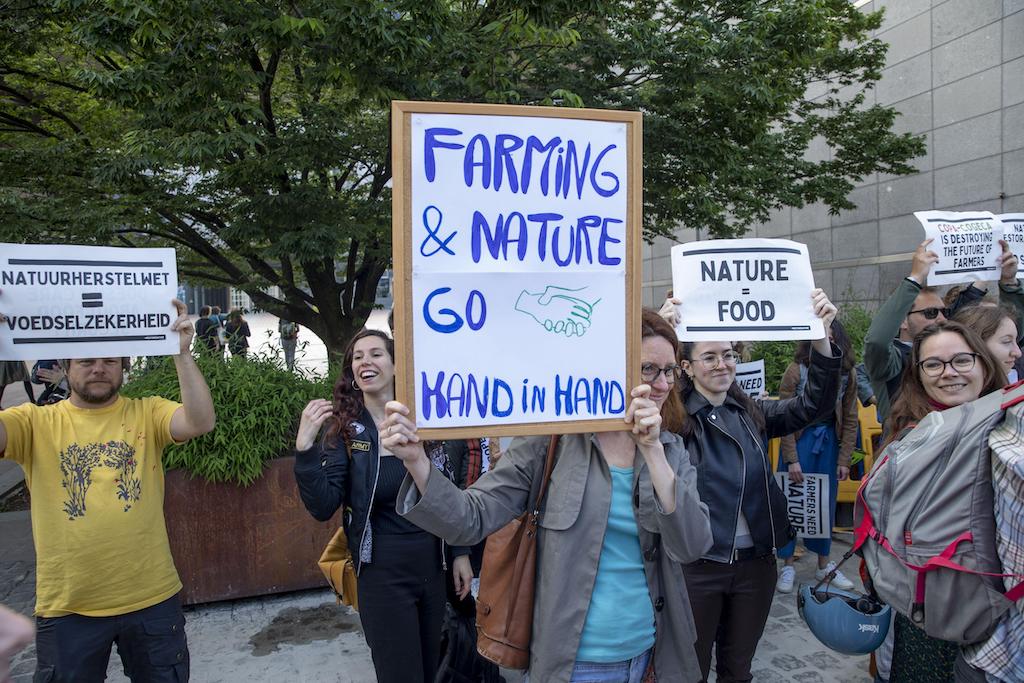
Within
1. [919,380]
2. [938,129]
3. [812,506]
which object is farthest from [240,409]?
[938,129]

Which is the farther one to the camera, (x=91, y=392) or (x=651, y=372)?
(x=91, y=392)

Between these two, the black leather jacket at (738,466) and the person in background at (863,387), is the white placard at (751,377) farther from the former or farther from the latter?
the black leather jacket at (738,466)

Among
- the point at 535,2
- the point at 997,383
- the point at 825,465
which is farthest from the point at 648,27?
the point at 997,383

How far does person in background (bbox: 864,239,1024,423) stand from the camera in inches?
137

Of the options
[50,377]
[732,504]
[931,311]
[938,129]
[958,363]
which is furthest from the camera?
[938,129]

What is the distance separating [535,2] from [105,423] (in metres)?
4.78

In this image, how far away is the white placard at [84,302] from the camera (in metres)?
3.01

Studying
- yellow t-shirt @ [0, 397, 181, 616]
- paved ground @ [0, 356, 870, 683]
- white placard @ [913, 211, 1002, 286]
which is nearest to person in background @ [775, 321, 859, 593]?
paved ground @ [0, 356, 870, 683]

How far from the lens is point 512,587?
94.2 inches

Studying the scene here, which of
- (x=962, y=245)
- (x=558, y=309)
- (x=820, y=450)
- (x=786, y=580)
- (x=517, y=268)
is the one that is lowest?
(x=786, y=580)

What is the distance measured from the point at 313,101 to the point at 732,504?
6.69 metres

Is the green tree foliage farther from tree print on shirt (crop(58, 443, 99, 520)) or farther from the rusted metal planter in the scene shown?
tree print on shirt (crop(58, 443, 99, 520))

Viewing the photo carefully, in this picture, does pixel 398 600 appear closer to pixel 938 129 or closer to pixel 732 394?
pixel 732 394

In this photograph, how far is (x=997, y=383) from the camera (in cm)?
300
